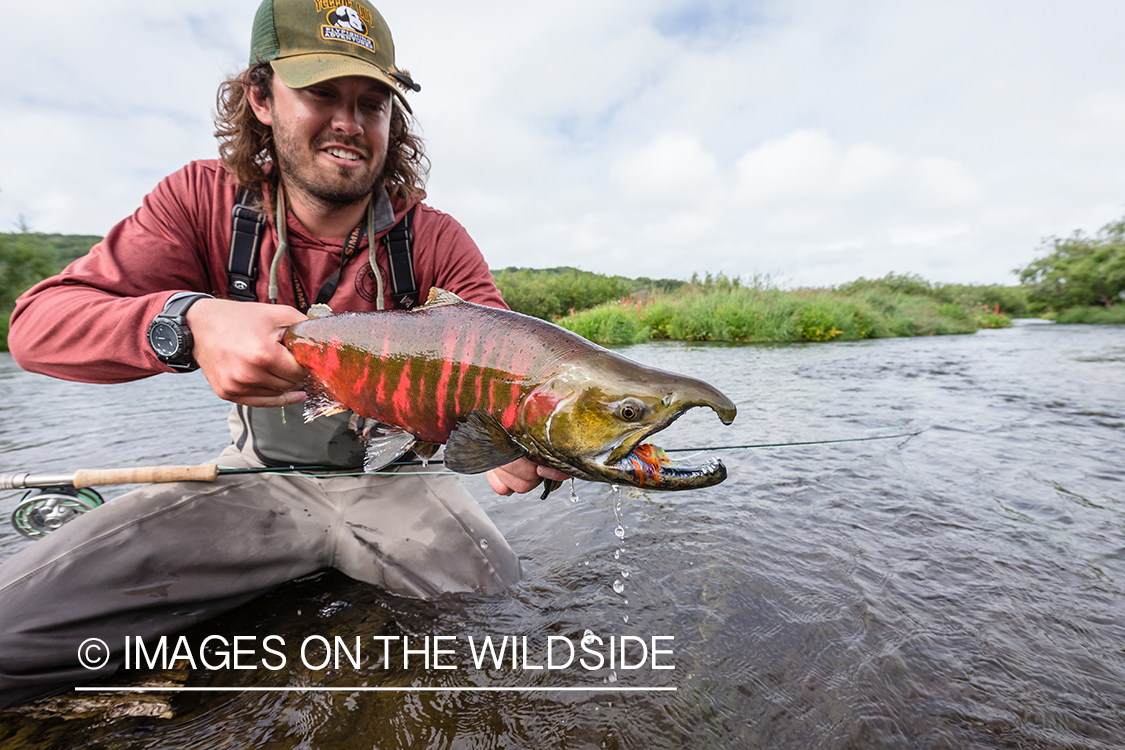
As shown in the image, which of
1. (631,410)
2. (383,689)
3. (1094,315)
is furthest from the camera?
(1094,315)

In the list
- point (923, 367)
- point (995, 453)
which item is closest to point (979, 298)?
point (923, 367)

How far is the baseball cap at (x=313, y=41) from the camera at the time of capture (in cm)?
240

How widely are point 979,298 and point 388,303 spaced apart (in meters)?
55.7

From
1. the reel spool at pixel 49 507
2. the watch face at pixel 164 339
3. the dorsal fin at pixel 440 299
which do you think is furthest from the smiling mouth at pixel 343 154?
the reel spool at pixel 49 507

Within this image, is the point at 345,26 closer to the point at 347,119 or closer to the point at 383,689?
the point at 347,119

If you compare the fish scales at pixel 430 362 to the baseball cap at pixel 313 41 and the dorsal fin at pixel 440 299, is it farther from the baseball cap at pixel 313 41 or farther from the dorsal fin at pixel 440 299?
the baseball cap at pixel 313 41

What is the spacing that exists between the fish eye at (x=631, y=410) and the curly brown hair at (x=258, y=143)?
95.8 inches

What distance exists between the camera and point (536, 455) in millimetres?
1487

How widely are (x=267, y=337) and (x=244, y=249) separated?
134 centimetres

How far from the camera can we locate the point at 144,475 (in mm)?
2521

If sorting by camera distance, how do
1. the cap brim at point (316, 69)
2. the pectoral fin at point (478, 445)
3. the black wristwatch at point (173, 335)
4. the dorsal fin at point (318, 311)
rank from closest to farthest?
the pectoral fin at point (478, 445) → the black wristwatch at point (173, 335) → the dorsal fin at point (318, 311) → the cap brim at point (316, 69)

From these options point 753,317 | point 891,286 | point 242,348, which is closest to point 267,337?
point 242,348

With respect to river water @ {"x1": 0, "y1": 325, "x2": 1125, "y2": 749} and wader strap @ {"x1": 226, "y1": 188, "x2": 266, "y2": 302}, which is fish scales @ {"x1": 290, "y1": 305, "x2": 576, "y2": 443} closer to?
river water @ {"x1": 0, "y1": 325, "x2": 1125, "y2": 749}

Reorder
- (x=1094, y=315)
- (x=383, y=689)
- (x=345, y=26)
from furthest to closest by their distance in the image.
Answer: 1. (x=1094, y=315)
2. (x=345, y=26)
3. (x=383, y=689)
